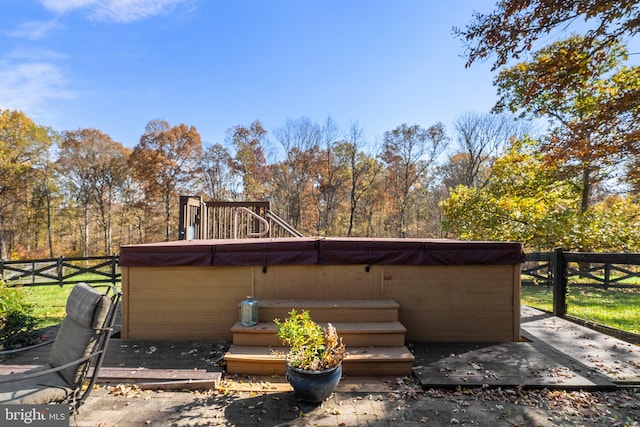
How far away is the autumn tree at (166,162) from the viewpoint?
2012cm

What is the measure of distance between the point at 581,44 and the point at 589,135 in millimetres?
1885

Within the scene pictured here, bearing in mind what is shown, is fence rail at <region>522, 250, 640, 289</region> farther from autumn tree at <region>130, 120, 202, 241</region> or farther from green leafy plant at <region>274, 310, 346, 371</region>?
autumn tree at <region>130, 120, 202, 241</region>

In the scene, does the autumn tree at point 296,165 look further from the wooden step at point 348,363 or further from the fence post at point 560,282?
the wooden step at point 348,363

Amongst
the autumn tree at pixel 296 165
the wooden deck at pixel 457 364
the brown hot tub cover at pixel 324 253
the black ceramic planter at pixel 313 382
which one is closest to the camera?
the black ceramic planter at pixel 313 382

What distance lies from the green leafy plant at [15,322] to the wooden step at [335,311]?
294 centimetres

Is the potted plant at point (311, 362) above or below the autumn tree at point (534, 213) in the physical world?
below

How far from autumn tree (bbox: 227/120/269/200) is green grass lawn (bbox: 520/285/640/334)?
1592 centimetres

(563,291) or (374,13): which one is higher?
(374,13)

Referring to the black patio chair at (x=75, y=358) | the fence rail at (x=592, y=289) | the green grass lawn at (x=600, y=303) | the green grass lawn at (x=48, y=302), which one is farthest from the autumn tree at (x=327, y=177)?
the black patio chair at (x=75, y=358)

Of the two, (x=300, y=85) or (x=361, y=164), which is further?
(x=361, y=164)

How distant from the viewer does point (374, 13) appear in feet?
30.0

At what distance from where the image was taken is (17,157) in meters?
17.9

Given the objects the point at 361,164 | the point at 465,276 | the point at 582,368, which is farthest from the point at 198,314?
the point at 361,164

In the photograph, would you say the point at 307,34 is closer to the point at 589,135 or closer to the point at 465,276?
the point at 589,135
